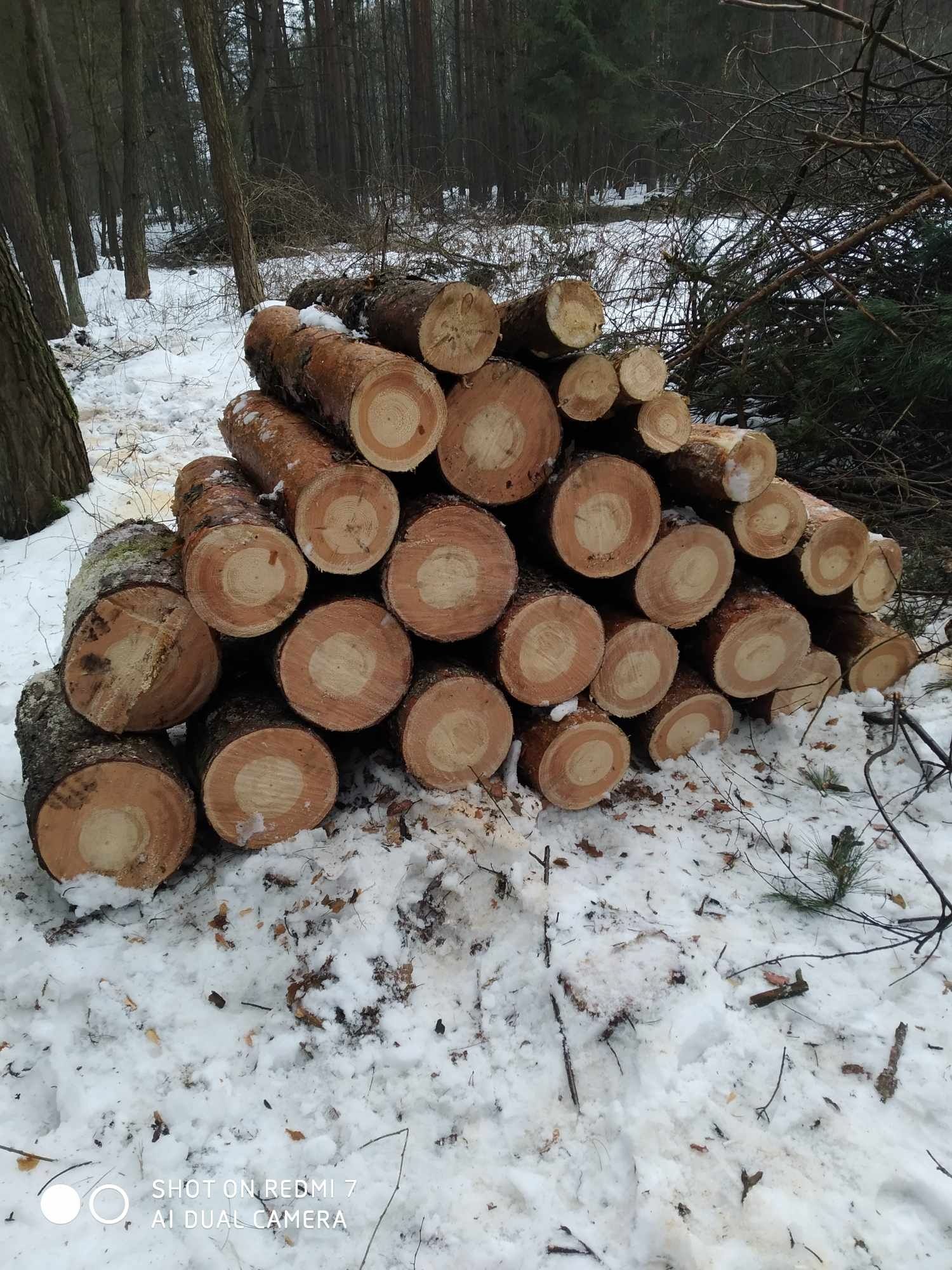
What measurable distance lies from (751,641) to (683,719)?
0.40m

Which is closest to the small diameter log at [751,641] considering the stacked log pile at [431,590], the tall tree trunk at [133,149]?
the stacked log pile at [431,590]

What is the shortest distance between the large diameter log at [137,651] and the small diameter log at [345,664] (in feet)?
1.03

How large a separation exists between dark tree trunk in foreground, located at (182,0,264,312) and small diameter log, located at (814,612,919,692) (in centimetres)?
755

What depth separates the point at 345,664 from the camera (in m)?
2.37

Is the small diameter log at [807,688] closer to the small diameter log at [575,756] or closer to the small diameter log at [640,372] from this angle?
the small diameter log at [575,756]

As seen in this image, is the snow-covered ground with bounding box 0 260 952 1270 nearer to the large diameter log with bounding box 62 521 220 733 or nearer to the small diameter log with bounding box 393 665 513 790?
the small diameter log with bounding box 393 665 513 790

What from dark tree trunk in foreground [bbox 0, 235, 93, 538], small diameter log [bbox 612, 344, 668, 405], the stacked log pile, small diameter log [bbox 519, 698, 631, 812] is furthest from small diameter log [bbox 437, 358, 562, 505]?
dark tree trunk in foreground [bbox 0, 235, 93, 538]

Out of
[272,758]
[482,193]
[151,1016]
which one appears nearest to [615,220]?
[482,193]

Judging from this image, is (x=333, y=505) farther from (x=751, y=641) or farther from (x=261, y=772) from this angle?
(x=751, y=641)

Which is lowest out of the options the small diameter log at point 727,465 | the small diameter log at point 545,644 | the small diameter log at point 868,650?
the small diameter log at point 868,650

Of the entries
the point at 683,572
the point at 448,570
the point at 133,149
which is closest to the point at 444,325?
the point at 448,570

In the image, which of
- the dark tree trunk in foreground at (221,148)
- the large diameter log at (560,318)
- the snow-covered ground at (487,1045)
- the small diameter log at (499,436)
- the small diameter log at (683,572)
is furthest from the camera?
the dark tree trunk in foreground at (221,148)

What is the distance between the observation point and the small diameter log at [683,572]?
105 inches

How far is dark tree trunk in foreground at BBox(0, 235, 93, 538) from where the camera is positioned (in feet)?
14.4
